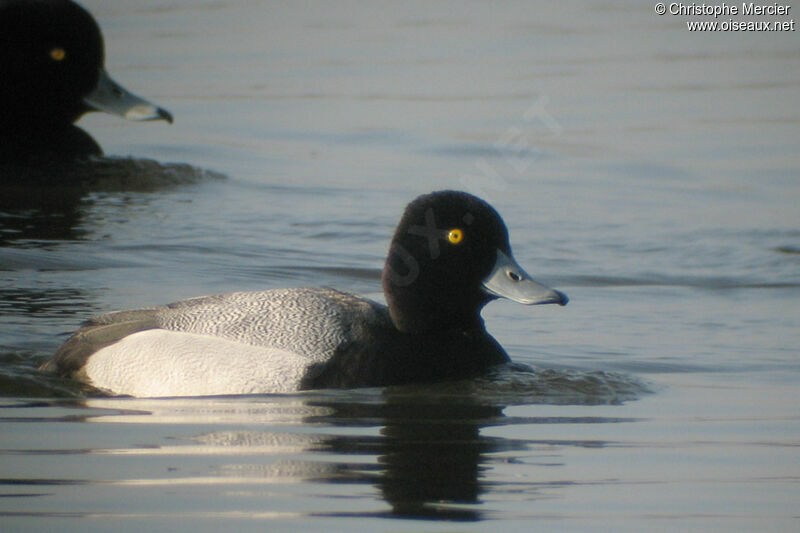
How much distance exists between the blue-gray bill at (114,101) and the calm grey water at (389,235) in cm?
48

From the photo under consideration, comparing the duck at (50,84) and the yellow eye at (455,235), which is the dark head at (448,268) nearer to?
the yellow eye at (455,235)

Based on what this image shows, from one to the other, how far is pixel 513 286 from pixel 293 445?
184 cm

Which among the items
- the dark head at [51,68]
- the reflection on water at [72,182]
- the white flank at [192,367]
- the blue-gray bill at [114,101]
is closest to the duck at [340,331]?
the white flank at [192,367]

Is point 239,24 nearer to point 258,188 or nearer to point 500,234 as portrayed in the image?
point 258,188

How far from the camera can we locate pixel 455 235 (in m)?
6.90

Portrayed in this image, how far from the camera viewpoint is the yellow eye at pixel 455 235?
688 centimetres

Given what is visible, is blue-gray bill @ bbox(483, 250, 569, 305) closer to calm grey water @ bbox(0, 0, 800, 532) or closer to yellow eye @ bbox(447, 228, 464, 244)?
yellow eye @ bbox(447, 228, 464, 244)

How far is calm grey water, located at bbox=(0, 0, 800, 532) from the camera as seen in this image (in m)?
4.91

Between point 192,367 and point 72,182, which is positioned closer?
point 192,367

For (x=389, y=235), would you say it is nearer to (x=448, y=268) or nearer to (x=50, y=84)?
(x=50, y=84)

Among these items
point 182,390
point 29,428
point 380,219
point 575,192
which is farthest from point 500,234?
point 575,192

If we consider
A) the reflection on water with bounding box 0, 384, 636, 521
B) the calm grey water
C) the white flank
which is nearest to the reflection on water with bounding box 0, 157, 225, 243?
the calm grey water

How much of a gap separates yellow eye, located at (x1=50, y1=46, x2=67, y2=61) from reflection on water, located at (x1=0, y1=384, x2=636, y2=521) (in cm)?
771

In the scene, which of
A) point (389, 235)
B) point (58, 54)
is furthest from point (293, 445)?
point (58, 54)
